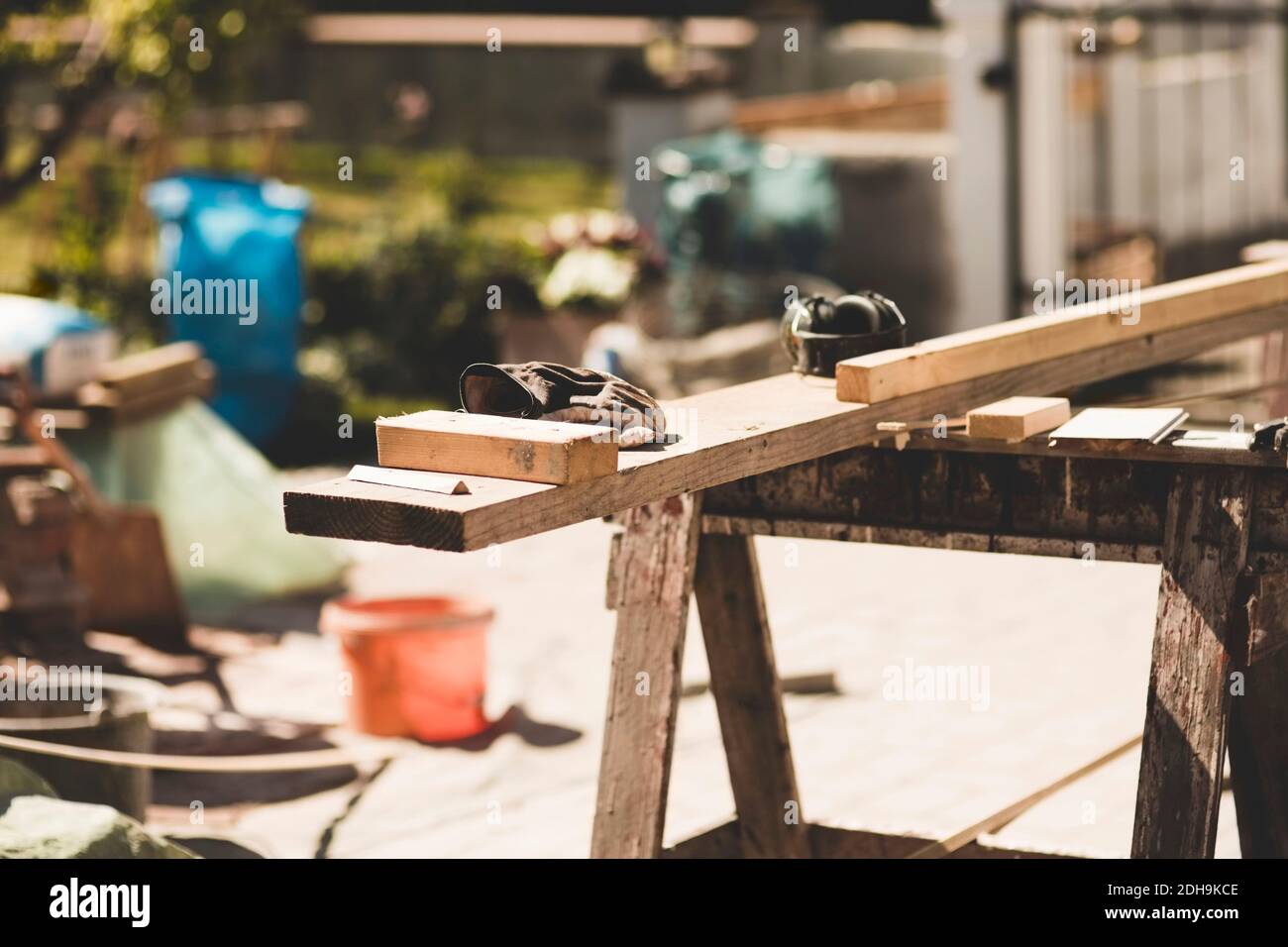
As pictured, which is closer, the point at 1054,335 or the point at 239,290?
the point at 1054,335

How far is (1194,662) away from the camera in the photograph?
3314 mm

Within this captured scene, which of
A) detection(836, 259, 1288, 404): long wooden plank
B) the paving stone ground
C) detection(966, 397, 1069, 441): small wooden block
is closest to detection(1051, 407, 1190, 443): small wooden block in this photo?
detection(966, 397, 1069, 441): small wooden block

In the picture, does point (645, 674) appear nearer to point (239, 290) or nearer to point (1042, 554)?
point (1042, 554)

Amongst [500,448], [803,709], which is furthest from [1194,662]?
[803,709]

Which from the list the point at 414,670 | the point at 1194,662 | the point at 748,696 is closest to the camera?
the point at 1194,662

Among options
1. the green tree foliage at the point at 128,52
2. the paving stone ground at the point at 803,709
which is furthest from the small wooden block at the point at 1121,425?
the green tree foliage at the point at 128,52

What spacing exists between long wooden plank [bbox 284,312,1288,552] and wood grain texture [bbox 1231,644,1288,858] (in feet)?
2.23

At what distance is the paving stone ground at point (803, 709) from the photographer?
5.10 meters

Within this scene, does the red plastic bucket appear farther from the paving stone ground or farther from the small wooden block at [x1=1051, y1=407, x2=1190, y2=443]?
the small wooden block at [x1=1051, y1=407, x2=1190, y2=443]

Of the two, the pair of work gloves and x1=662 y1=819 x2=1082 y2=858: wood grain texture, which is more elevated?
the pair of work gloves

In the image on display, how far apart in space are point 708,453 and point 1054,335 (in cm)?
102

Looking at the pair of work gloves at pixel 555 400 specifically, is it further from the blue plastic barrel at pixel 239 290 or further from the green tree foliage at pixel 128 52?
the blue plastic barrel at pixel 239 290

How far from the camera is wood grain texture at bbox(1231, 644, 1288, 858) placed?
3.63 meters

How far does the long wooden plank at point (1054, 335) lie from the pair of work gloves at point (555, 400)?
1.60ft
